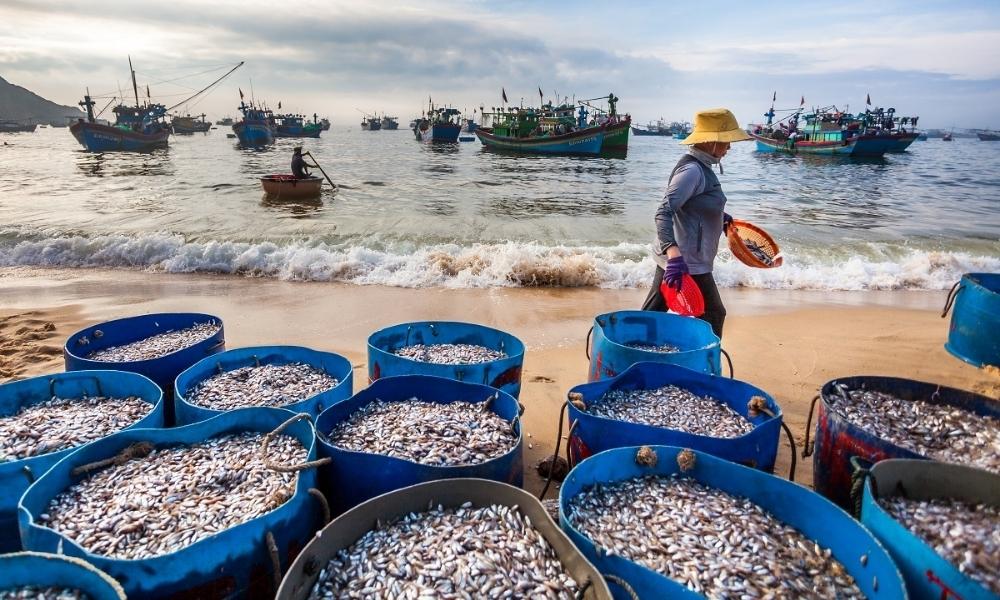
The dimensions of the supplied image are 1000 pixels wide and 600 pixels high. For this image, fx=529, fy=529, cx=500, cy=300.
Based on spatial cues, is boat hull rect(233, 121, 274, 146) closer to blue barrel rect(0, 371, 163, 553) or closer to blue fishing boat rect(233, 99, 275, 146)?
blue fishing boat rect(233, 99, 275, 146)

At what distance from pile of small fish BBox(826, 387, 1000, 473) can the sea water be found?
263 inches

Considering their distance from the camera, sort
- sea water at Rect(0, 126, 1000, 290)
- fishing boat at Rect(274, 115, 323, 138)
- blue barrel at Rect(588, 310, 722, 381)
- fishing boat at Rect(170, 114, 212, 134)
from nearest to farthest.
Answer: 1. blue barrel at Rect(588, 310, 722, 381)
2. sea water at Rect(0, 126, 1000, 290)
3. fishing boat at Rect(274, 115, 323, 138)
4. fishing boat at Rect(170, 114, 212, 134)

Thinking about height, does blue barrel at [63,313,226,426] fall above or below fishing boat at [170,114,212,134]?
below

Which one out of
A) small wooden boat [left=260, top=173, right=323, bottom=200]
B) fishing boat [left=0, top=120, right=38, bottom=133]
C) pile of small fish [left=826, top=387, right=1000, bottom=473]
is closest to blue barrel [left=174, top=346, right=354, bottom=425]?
pile of small fish [left=826, top=387, right=1000, bottom=473]

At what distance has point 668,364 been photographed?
3.40 meters

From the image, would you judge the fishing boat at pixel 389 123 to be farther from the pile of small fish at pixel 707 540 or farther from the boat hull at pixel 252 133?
the pile of small fish at pixel 707 540

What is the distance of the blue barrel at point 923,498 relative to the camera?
1.66 meters

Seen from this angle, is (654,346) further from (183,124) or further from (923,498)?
(183,124)

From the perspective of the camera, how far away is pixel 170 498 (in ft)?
7.31

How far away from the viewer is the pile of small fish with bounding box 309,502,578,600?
1.85m

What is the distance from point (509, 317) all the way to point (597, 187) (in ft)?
60.2

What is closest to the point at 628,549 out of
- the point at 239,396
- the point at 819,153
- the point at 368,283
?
the point at 239,396

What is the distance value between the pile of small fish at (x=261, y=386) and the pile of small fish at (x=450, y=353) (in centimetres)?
65

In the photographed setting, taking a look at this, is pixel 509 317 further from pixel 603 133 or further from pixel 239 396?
pixel 603 133
